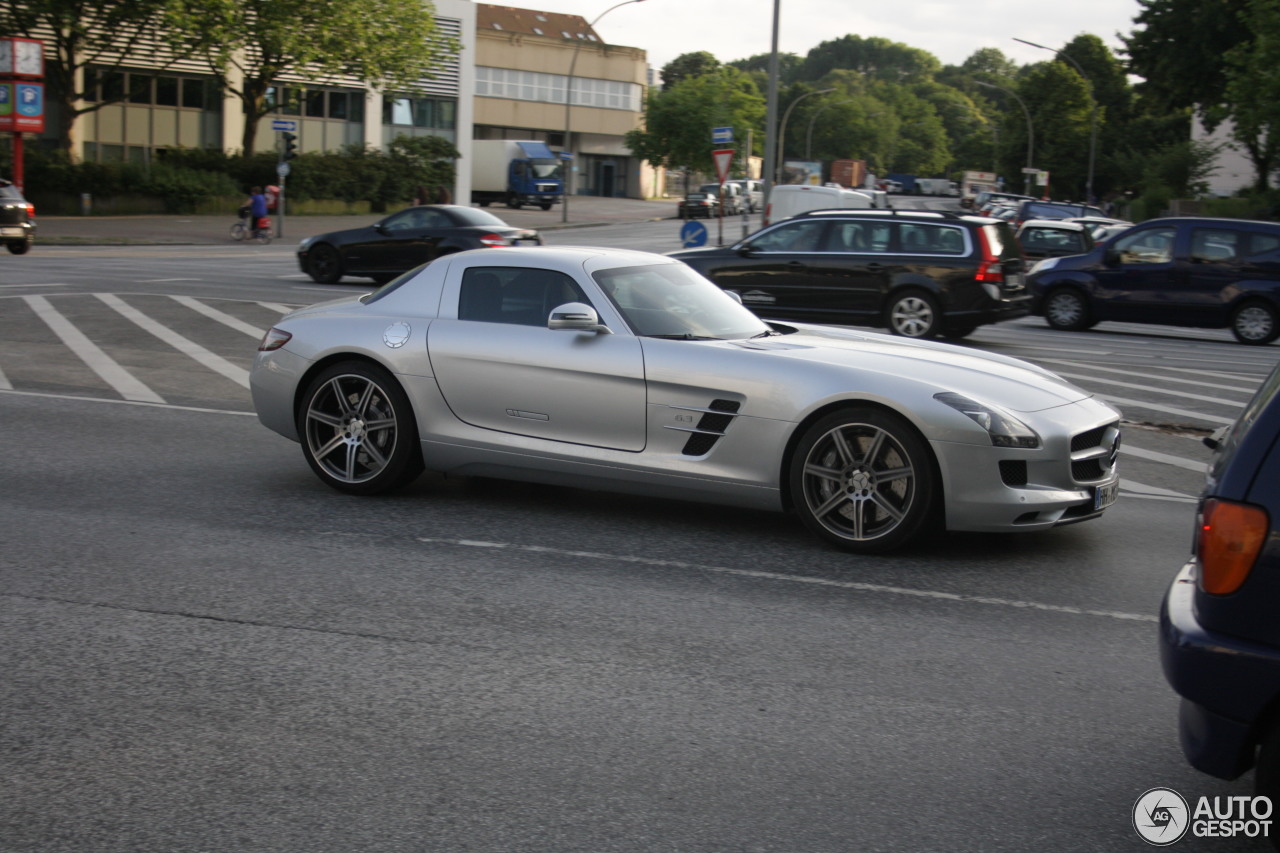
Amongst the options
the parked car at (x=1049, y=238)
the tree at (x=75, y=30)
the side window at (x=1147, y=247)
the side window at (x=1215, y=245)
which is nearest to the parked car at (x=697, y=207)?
the tree at (x=75, y=30)

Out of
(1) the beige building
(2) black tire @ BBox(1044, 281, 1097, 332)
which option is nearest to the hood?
(2) black tire @ BBox(1044, 281, 1097, 332)

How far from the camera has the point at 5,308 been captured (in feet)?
58.0

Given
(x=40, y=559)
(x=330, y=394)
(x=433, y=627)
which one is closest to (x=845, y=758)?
(x=433, y=627)

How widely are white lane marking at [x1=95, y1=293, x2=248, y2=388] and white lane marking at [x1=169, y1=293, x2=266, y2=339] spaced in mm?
780

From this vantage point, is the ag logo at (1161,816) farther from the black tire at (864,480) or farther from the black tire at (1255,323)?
the black tire at (1255,323)

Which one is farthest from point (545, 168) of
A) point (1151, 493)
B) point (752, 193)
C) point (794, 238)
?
point (1151, 493)

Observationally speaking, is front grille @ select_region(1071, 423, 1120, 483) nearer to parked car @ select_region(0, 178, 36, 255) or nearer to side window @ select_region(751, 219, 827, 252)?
side window @ select_region(751, 219, 827, 252)

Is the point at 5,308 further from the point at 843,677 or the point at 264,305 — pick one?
the point at 843,677

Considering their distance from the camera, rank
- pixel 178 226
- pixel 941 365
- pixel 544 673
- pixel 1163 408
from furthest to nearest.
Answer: pixel 178 226 → pixel 1163 408 → pixel 941 365 → pixel 544 673

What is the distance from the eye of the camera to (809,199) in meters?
39.0

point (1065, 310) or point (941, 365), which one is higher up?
point (941, 365)

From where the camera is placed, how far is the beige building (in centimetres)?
9406

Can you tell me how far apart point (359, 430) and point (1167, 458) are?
587 cm

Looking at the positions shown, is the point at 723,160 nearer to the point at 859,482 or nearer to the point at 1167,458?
the point at 1167,458
